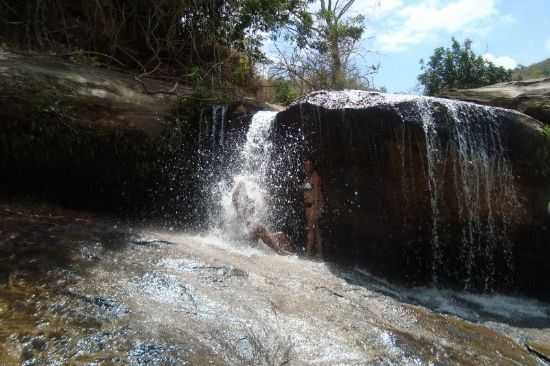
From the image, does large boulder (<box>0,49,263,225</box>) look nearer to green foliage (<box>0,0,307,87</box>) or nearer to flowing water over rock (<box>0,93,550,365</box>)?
flowing water over rock (<box>0,93,550,365</box>)

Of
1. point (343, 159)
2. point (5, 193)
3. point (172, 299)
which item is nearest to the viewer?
point (172, 299)

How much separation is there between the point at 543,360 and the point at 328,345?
5.73 feet

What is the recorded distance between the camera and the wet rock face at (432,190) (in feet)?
17.4

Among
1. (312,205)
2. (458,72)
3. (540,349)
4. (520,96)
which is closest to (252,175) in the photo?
(312,205)

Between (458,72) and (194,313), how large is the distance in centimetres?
1394

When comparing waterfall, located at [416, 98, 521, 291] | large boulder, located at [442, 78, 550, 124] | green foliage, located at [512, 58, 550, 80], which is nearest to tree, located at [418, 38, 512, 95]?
green foliage, located at [512, 58, 550, 80]

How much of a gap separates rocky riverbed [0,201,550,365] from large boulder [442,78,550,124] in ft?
13.5

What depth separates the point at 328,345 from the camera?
2.34 metres

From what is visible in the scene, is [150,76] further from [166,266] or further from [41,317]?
[41,317]

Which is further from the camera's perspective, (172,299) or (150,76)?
(150,76)

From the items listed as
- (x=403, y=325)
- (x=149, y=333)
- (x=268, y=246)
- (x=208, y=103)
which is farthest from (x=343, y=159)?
(x=149, y=333)

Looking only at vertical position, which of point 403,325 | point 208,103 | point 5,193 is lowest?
point 403,325

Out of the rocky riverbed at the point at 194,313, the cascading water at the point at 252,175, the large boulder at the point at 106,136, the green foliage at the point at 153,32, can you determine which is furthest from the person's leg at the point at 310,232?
the green foliage at the point at 153,32

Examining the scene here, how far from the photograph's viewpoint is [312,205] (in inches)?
224
